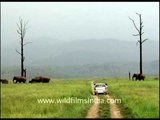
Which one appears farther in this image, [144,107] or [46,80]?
[46,80]

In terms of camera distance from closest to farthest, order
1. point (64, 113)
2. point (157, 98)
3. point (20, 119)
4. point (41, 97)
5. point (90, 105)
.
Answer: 1. point (20, 119)
2. point (64, 113)
3. point (90, 105)
4. point (157, 98)
5. point (41, 97)

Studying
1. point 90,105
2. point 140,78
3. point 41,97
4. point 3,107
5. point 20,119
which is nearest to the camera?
point 20,119

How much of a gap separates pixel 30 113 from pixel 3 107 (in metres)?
3.41

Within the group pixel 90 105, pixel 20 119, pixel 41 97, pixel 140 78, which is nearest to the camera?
pixel 20 119

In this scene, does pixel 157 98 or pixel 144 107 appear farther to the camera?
pixel 157 98

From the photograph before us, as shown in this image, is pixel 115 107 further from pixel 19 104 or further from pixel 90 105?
pixel 19 104

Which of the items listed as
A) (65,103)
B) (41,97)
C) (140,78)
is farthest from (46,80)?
(65,103)

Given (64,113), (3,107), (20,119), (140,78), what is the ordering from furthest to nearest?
1. (140,78)
2. (3,107)
3. (64,113)
4. (20,119)

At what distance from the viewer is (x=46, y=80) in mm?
74188

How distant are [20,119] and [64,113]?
334 cm

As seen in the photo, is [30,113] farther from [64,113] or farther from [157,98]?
[157,98]

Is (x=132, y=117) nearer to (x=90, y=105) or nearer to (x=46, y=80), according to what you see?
(x=90, y=105)

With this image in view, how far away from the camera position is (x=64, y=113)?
1112 inches

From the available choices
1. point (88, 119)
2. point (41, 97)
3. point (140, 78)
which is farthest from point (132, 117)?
point (140, 78)
